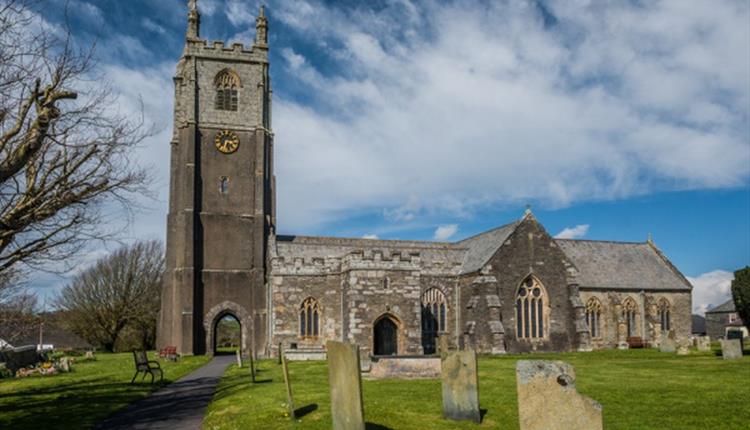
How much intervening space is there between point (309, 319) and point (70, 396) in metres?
19.3

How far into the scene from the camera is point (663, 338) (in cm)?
3556

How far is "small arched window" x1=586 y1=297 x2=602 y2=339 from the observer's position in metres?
41.8

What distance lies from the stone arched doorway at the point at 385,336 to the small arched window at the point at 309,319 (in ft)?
13.9

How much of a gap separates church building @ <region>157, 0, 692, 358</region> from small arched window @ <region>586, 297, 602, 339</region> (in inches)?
3.7

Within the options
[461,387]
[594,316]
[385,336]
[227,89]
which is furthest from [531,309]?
[461,387]

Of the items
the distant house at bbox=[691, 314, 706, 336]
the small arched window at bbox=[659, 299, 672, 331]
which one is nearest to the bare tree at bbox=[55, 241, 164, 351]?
the small arched window at bbox=[659, 299, 672, 331]

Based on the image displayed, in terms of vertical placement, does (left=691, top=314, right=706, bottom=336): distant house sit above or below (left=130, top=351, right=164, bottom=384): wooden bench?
below

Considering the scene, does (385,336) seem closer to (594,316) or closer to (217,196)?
(217,196)

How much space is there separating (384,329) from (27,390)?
677 inches

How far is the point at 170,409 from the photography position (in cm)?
1515

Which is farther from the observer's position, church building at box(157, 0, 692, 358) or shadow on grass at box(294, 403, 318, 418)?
church building at box(157, 0, 692, 358)

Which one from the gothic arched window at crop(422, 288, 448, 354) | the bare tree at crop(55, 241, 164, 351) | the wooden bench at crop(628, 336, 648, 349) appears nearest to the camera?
the gothic arched window at crop(422, 288, 448, 354)

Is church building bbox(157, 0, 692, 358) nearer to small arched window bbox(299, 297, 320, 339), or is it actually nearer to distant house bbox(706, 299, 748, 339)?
small arched window bbox(299, 297, 320, 339)

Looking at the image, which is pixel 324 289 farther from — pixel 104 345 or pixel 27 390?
pixel 104 345
